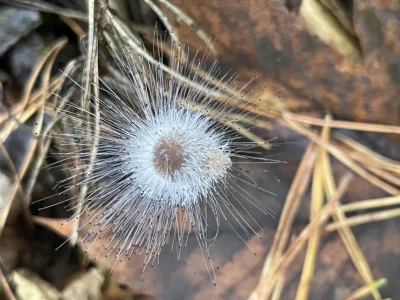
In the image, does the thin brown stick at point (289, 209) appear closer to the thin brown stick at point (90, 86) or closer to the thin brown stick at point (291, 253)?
the thin brown stick at point (291, 253)

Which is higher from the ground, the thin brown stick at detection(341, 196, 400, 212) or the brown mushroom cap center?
the brown mushroom cap center

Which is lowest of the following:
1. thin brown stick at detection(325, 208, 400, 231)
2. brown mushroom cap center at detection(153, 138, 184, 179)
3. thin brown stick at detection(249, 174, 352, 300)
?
thin brown stick at detection(249, 174, 352, 300)

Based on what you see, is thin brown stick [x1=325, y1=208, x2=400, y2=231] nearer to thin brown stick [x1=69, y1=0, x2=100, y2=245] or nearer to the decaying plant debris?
the decaying plant debris

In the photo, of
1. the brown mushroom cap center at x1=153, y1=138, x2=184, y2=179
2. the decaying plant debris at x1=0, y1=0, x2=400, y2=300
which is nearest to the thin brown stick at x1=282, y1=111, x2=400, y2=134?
the decaying plant debris at x1=0, y1=0, x2=400, y2=300

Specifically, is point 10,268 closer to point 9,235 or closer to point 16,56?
point 9,235

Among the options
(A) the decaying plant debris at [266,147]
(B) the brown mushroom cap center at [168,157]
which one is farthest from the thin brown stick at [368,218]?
(B) the brown mushroom cap center at [168,157]

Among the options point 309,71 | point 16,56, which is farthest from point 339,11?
point 16,56
